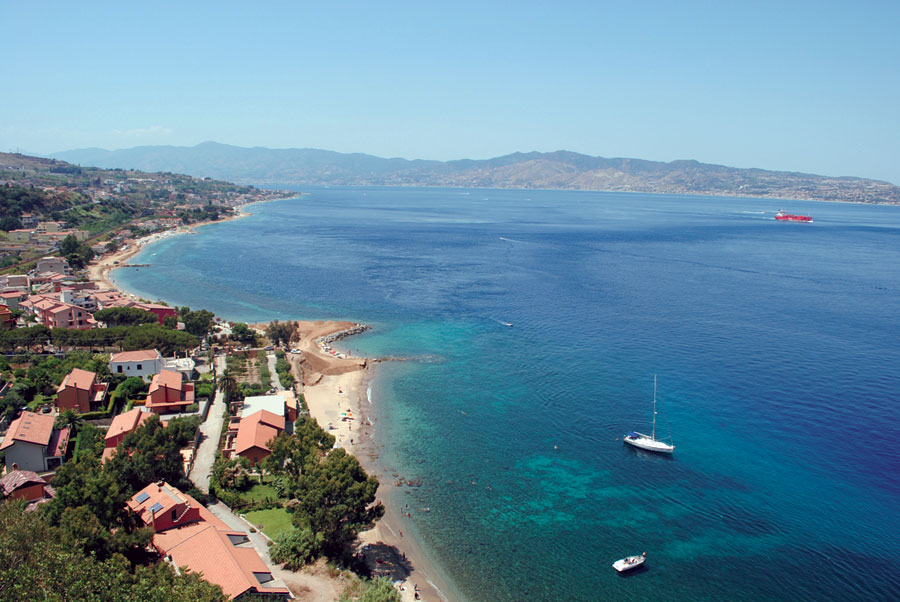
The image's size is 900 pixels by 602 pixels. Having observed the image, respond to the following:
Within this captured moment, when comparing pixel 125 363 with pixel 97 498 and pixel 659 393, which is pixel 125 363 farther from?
pixel 659 393

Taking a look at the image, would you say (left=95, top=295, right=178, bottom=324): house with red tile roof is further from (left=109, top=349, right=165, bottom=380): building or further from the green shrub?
the green shrub

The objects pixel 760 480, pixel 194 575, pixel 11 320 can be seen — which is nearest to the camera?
pixel 194 575

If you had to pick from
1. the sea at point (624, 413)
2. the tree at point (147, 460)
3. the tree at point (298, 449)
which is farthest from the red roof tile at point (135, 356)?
the sea at point (624, 413)

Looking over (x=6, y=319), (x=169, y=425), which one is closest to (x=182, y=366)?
(x=169, y=425)

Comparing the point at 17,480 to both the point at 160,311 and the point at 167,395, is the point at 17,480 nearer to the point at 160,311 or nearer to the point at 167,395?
the point at 167,395

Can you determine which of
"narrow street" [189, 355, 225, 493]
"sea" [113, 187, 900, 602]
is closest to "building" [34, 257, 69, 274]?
"sea" [113, 187, 900, 602]

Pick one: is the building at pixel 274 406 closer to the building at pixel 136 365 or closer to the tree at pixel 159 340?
the building at pixel 136 365

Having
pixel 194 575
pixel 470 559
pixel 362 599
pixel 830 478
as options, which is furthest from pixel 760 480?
pixel 194 575
